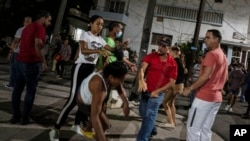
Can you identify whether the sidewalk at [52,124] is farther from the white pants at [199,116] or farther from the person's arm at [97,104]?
the person's arm at [97,104]

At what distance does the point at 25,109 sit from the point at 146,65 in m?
2.01

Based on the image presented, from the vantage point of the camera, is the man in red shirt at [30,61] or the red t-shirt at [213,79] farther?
the man in red shirt at [30,61]

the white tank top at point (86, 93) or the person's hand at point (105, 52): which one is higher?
the person's hand at point (105, 52)

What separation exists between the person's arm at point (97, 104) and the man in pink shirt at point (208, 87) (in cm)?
133

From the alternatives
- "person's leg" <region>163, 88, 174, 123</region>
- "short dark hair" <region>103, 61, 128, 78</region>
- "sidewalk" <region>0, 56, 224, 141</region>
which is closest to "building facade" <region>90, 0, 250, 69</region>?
"sidewalk" <region>0, 56, 224, 141</region>

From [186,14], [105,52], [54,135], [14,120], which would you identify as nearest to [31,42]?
[14,120]

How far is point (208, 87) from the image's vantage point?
418 cm

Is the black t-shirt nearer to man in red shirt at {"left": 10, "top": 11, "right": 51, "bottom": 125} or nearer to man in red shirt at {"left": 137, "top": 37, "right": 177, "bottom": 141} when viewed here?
man in red shirt at {"left": 137, "top": 37, "right": 177, "bottom": 141}

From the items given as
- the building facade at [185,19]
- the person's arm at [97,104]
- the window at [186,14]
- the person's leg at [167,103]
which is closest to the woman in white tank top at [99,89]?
the person's arm at [97,104]

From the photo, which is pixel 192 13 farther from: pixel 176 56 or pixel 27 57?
pixel 27 57

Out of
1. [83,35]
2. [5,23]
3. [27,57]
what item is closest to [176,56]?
[83,35]

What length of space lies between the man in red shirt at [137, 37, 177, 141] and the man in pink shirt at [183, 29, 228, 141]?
0.56 m

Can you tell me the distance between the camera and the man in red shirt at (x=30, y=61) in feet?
16.3

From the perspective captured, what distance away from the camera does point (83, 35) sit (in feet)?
15.5
